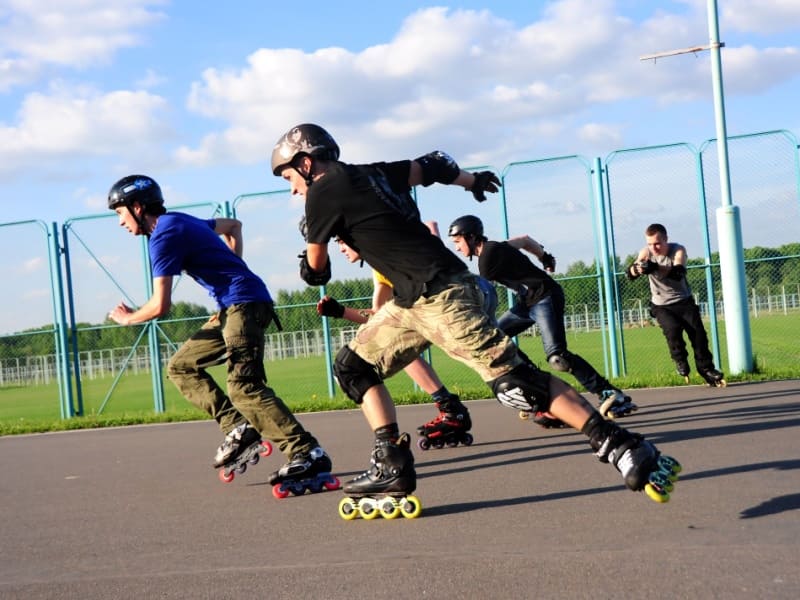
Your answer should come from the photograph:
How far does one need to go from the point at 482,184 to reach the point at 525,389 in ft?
4.31

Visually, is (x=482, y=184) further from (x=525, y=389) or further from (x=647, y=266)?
(x=647, y=266)

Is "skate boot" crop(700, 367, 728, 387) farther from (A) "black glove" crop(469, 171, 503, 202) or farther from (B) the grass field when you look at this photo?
(A) "black glove" crop(469, 171, 503, 202)

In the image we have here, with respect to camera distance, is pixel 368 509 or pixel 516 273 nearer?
pixel 368 509

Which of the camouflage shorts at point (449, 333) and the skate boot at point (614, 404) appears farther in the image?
the skate boot at point (614, 404)

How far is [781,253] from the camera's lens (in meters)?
14.4

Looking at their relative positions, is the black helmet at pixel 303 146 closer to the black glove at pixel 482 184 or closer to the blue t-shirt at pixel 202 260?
the black glove at pixel 482 184

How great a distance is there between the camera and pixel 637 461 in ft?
13.5

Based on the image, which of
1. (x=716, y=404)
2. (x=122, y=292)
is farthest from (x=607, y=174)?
(x=122, y=292)

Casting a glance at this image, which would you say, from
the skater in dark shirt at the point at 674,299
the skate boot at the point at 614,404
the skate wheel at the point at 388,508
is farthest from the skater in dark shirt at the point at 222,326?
the skater in dark shirt at the point at 674,299

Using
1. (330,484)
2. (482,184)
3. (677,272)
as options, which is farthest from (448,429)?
(677,272)

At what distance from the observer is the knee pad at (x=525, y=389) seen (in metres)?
4.45

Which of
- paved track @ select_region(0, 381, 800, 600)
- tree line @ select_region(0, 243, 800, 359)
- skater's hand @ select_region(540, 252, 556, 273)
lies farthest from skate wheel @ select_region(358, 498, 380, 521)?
tree line @ select_region(0, 243, 800, 359)

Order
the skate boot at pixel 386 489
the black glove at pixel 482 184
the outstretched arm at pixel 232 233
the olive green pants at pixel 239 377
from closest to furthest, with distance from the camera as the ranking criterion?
1. the skate boot at pixel 386 489
2. the black glove at pixel 482 184
3. the olive green pants at pixel 239 377
4. the outstretched arm at pixel 232 233

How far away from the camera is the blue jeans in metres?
8.59
